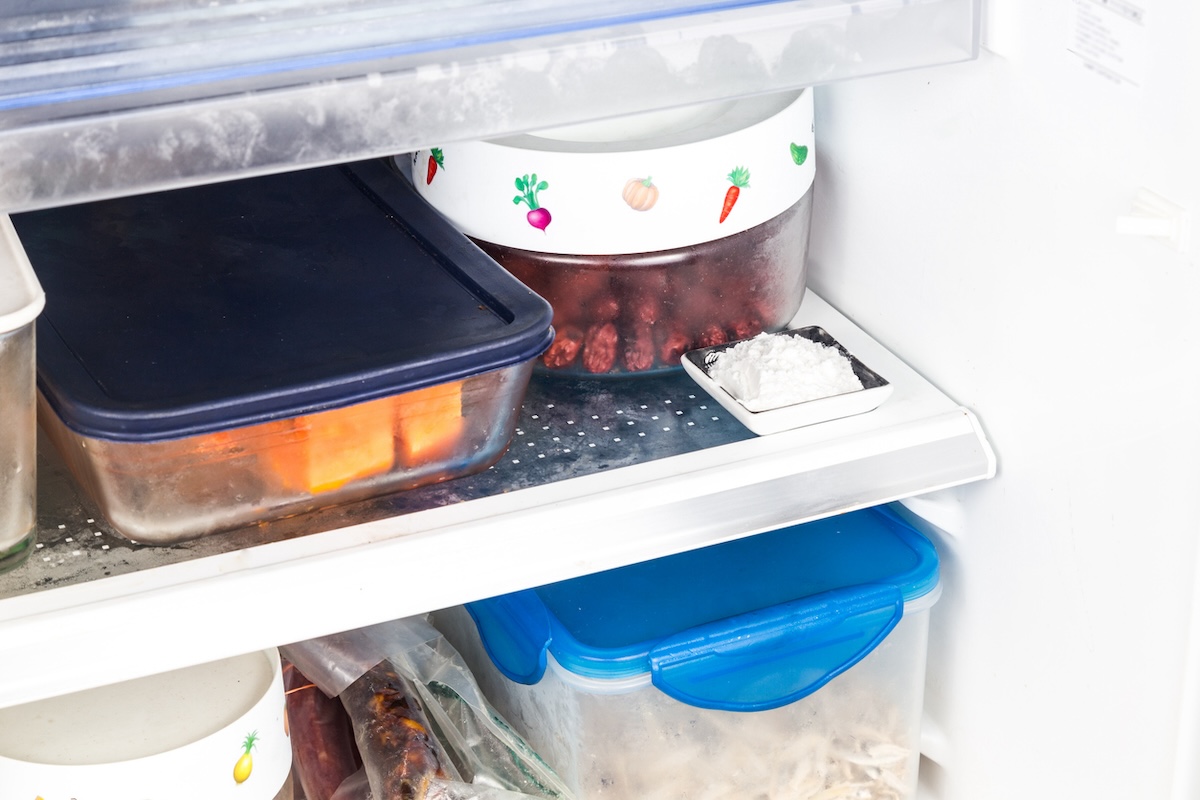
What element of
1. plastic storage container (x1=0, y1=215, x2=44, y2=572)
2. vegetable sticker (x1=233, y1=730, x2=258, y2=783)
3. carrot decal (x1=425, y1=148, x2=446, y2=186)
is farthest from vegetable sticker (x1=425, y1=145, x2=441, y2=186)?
vegetable sticker (x1=233, y1=730, x2=258, y2=783)

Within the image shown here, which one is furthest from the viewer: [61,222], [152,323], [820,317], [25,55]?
[820,317]

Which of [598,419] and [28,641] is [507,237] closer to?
[598,419]

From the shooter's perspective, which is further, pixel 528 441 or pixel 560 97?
pixel 528 441

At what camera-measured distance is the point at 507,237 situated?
850 millimetres

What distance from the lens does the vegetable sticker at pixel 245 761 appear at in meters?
0.78

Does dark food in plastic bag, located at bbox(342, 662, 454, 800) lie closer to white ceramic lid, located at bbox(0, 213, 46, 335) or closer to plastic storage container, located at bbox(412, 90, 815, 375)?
plastic storage container, located at bbox(412, 90, 815, 375)

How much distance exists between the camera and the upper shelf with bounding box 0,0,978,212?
0.58m

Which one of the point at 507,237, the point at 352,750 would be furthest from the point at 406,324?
the point at 352,750

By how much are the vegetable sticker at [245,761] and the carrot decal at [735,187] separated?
1.37 ft

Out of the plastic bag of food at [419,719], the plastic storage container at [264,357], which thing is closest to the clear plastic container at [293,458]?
the plastic storage container at [264,357]

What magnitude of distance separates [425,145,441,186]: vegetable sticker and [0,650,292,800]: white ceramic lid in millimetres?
327

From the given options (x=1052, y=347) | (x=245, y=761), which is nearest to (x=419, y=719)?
(x=245, y=761)

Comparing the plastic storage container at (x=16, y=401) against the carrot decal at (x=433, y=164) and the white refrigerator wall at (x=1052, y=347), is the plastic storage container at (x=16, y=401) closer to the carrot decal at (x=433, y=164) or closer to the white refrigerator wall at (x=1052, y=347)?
the carrot decal at (x=433, y=164)

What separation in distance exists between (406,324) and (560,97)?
7.0 inches
